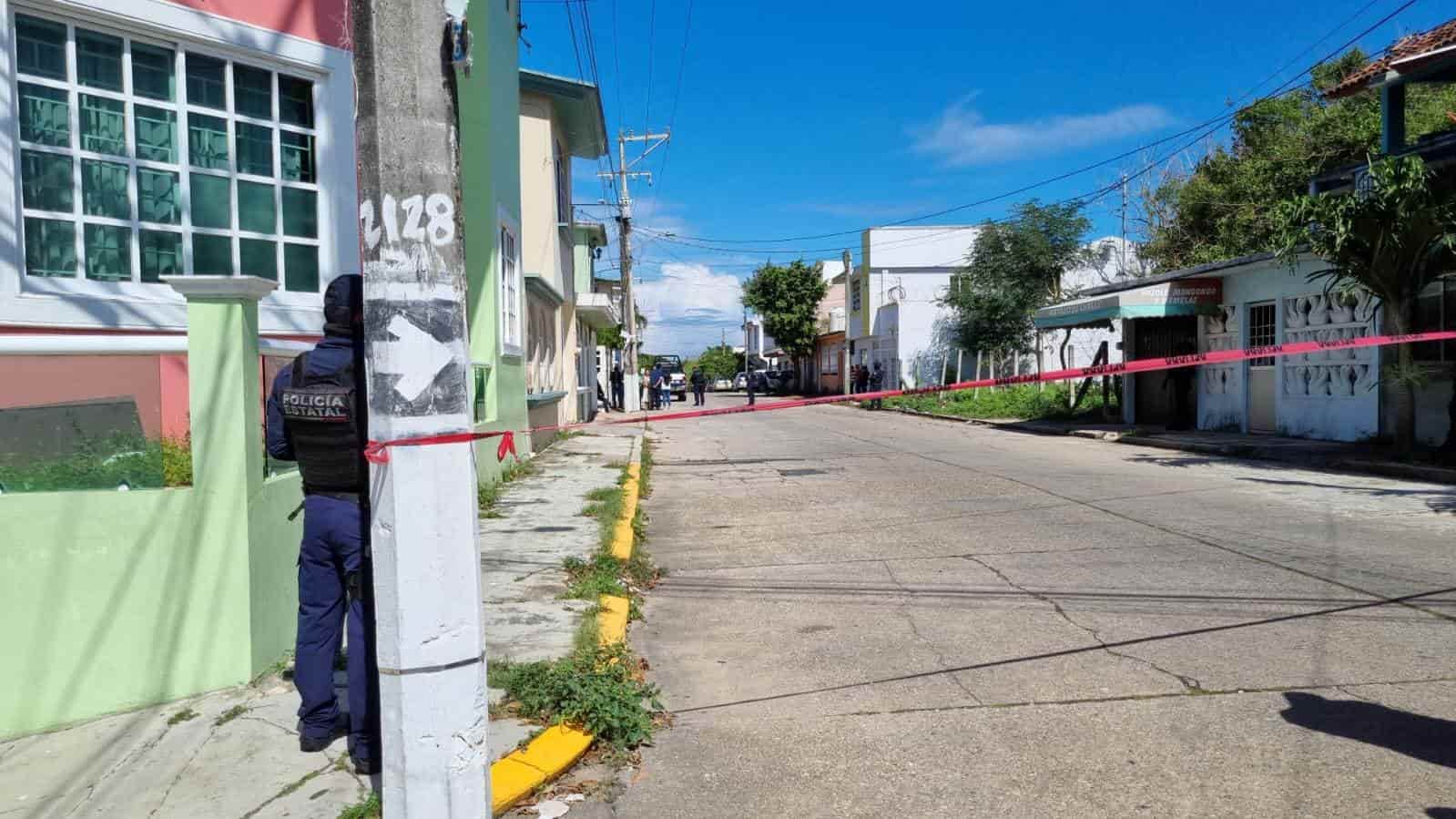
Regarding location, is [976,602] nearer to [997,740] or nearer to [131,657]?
[997,740]

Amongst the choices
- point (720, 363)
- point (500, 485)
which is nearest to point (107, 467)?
point (500, 485)

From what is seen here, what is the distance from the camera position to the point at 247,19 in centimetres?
761

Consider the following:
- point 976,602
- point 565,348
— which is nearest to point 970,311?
point 565,348

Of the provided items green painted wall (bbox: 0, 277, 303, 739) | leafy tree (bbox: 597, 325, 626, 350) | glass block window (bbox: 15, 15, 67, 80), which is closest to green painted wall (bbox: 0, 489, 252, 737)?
green painted wall (bbox: 0, 277, 303, 739)

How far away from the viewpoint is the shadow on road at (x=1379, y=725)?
13.2ft

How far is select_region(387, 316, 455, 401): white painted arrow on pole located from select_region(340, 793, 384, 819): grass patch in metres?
1.61

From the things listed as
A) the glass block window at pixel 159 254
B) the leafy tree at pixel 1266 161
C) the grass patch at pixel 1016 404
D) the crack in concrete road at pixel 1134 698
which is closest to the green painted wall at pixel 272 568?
the crack in concrete road at pixel 1134 698

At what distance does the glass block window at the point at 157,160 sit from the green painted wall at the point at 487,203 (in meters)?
2.64

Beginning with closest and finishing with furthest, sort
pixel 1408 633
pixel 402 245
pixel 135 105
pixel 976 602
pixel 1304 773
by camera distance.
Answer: pixel 402 245 < pixel 1304 773 < pixel 1408 633 < pixel 976 602 < pixel 135 105

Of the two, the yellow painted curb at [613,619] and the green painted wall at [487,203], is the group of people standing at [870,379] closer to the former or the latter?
the green painted wall at [487,203]

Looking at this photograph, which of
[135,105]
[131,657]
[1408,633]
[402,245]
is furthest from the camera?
[135,105]

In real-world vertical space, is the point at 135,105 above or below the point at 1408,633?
above

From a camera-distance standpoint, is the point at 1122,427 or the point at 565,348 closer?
the point at 1122,427

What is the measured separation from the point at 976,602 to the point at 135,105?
22.6ft
